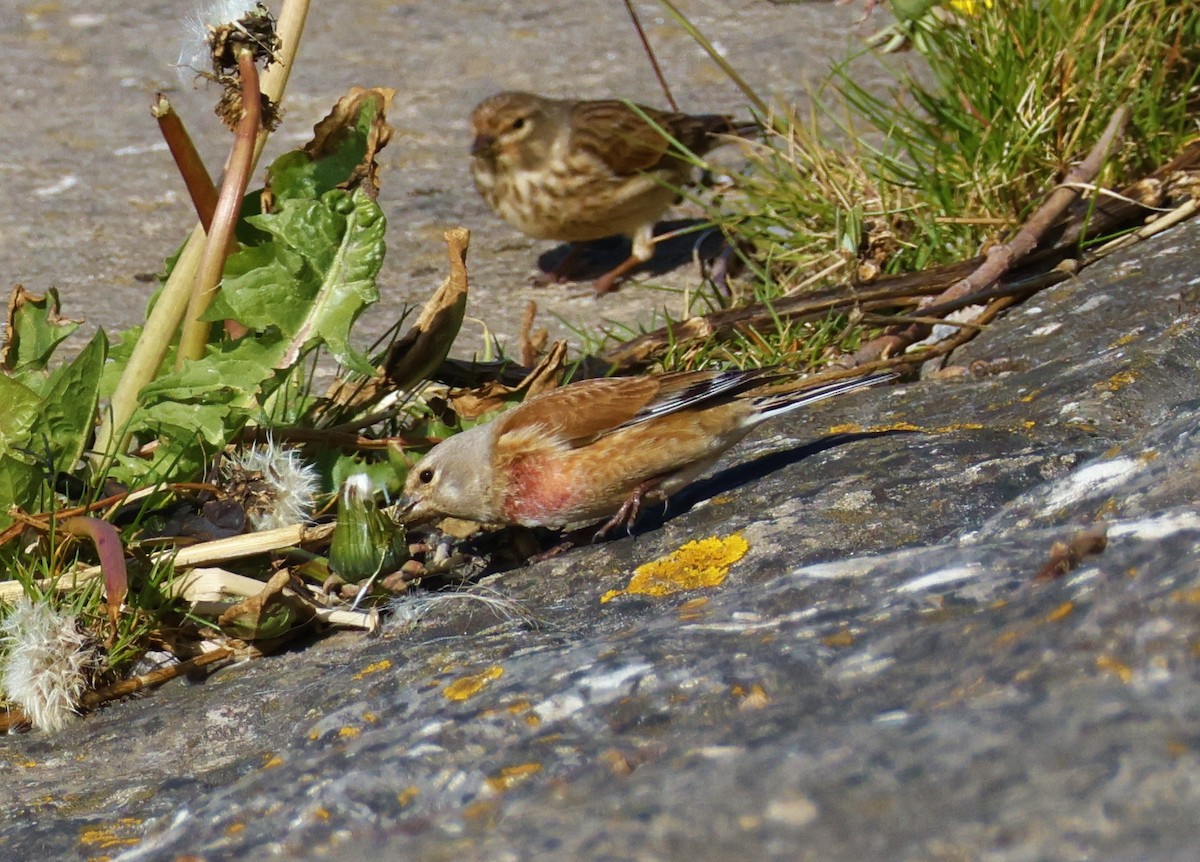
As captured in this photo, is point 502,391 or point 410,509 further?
point 502,391

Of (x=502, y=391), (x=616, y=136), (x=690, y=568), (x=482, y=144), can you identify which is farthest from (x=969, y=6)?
(x=690, y=568)

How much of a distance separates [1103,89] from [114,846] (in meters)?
4.01

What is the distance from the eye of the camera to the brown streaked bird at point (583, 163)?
6020 millimetres

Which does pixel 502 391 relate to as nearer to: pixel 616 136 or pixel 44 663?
pixel 44 663

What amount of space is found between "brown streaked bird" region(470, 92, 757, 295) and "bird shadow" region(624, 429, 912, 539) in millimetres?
2557

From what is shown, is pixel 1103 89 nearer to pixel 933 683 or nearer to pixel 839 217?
pixel 839 217

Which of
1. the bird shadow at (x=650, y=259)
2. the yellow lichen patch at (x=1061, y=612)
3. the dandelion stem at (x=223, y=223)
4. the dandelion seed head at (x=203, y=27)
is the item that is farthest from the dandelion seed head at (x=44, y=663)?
the bird shadow at (x=650, y=259)

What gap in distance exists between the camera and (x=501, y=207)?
20.2 ft

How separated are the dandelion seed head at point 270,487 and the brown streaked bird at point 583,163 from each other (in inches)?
115

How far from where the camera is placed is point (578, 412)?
3.29m

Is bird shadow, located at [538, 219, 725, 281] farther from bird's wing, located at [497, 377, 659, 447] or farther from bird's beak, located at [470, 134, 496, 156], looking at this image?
bird's wing, located at [497, 377, 659, 447]

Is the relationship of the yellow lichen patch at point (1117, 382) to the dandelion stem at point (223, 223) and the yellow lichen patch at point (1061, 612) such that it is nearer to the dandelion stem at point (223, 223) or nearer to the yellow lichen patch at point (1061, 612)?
the yellow lichen patch at point (1061, 612)

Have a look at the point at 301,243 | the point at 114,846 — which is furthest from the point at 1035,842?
the point at 301,243

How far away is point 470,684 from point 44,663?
3.37 ft
